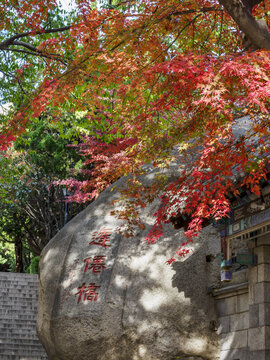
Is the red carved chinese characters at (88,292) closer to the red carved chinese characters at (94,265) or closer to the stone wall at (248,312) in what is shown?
the red carved chinese characters at (94,265)

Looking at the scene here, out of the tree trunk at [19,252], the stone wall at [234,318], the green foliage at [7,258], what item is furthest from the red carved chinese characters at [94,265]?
the green foliage at [7,258]

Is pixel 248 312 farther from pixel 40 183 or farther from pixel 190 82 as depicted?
pixel 40 183

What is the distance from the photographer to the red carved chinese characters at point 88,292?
11.8 m

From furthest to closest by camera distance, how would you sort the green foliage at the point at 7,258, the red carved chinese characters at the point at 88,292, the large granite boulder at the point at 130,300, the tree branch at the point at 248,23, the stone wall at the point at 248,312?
the green foliage at the point at 7,258, the red carved chinese characters at the point at 88,292, the large granite boulder at the point at 130,300, the stone wall at the point at 248,312, the tree branch at the point at 248,23

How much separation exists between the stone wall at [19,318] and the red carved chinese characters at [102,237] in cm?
521

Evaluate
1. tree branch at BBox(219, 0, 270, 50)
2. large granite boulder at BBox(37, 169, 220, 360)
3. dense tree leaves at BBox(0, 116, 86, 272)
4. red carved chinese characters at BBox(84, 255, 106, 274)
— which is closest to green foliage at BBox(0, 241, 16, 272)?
dense tree leaves at BBox(0, 116, 86, 272)

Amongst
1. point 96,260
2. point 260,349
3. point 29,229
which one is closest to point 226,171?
point 260,349

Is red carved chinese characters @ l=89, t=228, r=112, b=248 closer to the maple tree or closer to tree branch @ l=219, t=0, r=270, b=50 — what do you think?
the maple tree

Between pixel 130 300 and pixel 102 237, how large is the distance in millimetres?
1954

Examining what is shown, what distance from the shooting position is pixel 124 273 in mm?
12195

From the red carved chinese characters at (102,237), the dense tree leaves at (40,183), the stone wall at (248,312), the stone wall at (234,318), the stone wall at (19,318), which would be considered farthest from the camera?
the dense tree leaves at (40,183)

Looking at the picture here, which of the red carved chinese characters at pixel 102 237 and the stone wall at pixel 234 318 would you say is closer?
the stone wall at pixel 234 318

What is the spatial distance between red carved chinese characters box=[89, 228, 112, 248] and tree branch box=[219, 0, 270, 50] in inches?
274

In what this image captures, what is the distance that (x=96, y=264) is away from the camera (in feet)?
40.9
